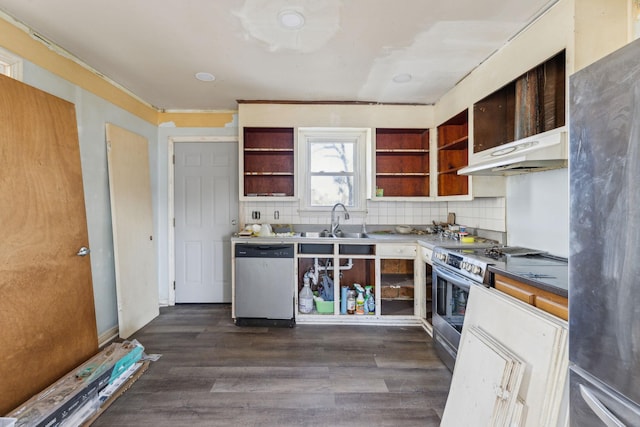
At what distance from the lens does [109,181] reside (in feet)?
8.46

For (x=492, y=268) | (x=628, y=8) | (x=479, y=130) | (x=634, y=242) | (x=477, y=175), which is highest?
(x=628, y=8)

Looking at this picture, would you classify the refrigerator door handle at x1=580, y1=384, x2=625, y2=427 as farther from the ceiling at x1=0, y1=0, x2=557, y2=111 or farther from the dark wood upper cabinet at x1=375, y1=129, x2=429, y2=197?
the dark wood upper cabinet at x1=375, y1=129, x2=429, y2=197

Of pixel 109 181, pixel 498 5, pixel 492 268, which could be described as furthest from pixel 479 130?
pixel 109 181

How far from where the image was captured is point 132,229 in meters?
2.81

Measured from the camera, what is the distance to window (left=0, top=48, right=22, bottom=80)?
1796mm

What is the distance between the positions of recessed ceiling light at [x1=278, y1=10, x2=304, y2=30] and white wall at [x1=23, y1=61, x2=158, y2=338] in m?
1.87

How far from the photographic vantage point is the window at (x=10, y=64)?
1796 mm

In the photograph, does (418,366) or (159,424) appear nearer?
(159,424)

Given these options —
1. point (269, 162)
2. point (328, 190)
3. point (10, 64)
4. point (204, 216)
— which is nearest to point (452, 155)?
point (328, 190)

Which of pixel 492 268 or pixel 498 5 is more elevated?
pixel 498 5

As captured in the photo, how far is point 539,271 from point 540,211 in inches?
30.0

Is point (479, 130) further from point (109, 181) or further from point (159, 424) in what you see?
point (109, 181)

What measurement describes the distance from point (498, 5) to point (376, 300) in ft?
8.49

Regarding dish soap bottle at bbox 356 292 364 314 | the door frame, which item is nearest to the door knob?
the door frame
